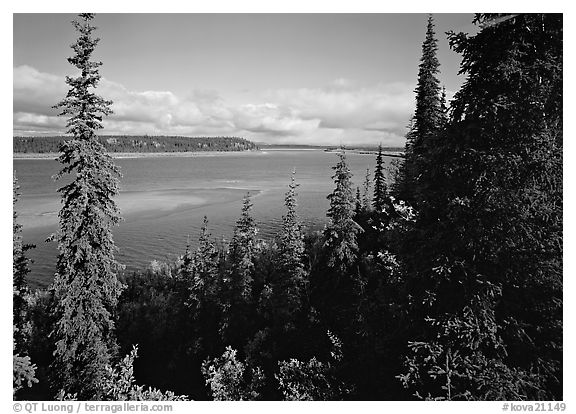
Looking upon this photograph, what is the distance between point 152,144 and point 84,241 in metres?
24.0

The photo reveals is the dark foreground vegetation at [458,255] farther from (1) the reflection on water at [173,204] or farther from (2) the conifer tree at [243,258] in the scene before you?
(2) the conifer tree at [243,258]

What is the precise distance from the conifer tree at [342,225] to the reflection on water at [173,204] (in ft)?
10.4

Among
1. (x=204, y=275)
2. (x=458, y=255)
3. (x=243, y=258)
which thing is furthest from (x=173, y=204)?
(x=458, y=255)

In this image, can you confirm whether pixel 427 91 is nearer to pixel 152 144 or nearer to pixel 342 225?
pixel 342 225

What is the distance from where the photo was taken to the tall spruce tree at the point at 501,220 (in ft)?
18.6

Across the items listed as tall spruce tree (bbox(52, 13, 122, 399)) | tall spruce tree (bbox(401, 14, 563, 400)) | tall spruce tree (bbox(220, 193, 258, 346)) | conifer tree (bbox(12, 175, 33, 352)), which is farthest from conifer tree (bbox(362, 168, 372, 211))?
tall spruce tree (bbox(401, 14, 563, 400))

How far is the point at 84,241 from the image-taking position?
10805mm

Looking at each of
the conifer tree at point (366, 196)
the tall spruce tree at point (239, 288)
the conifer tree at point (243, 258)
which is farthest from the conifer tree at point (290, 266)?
the conifer tree at point (366, 196)

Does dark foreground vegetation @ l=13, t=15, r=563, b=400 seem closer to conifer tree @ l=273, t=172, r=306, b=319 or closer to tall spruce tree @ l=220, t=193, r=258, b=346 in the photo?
conifer tree @ l=273, t=172, r=306, b=319

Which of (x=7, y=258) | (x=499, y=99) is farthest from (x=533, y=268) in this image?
(x=7, y=258)

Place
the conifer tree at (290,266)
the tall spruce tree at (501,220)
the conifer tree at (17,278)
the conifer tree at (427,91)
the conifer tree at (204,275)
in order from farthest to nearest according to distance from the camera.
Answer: the conifer tree at (204,275), the conifer tree at (290,266), the conifer tree at (427,91), the conifer tree at (17,278), the tall spruce tree at (501,220)

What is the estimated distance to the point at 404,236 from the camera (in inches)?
261

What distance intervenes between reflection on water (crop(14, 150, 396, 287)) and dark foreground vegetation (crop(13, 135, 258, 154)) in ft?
10.6
